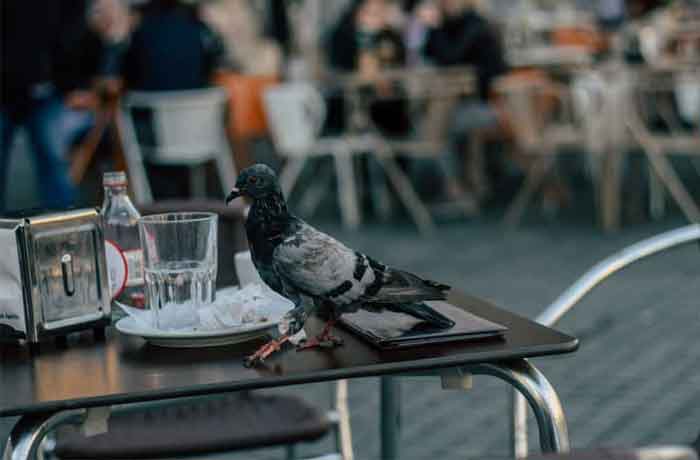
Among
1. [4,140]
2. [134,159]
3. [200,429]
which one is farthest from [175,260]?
[134,159]

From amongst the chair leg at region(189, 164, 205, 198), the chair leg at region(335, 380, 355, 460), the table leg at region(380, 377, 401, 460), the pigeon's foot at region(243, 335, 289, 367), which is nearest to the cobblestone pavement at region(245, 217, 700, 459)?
the chair leg at region(335, 380, 355, 460)

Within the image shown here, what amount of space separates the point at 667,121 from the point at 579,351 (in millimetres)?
3418

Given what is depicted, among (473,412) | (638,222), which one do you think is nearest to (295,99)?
(638,222)

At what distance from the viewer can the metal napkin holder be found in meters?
1.63

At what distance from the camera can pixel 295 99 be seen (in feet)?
24.5

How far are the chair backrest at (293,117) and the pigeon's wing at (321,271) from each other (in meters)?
6.04

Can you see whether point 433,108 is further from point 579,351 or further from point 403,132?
point 579,351

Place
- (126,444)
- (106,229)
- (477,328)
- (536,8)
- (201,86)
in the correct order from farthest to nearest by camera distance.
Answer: (536,8), (201,86), (126,444), (106,229), (477,328)

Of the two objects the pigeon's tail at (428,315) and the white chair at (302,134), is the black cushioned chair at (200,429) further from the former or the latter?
the white chair at (302,134)

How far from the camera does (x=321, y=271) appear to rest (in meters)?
1.47

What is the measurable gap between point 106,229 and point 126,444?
1.33 feet

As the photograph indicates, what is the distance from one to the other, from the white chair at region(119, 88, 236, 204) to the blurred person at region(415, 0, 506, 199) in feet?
5.55

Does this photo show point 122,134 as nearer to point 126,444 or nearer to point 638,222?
point 638,222

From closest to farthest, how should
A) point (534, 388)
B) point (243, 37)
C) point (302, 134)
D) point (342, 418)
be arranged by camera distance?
point (534, 388) < point (342, 418) < point (302, 134) < point (243, 37)
